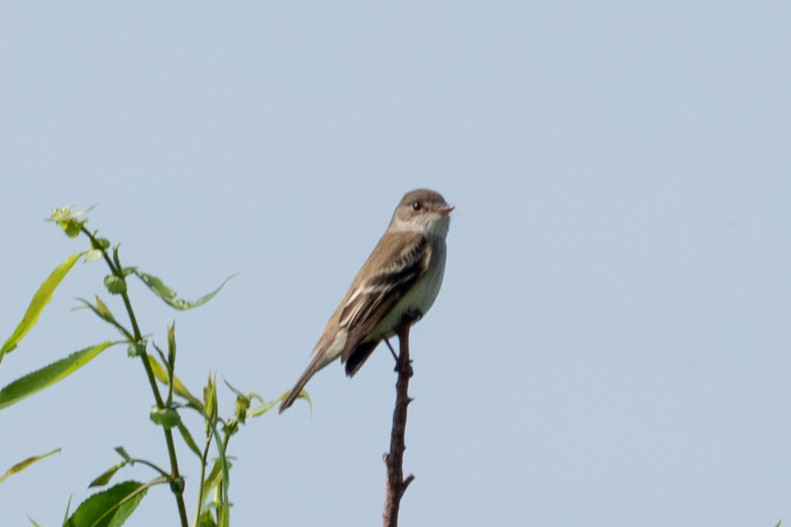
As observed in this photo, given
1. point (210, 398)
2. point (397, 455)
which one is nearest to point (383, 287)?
point (397, 455)

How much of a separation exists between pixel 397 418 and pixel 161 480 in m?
1.33

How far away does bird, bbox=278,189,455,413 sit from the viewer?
7.76 m

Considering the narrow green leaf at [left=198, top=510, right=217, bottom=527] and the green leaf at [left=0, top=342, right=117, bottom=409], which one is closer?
the green leaf at [left=0, top=342, right=117, bottom=409]

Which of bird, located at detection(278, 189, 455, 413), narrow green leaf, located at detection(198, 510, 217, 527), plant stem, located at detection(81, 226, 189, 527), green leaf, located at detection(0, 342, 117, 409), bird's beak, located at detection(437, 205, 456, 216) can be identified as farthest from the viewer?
bird's beak, located at detection(437, 205, 456, 216)

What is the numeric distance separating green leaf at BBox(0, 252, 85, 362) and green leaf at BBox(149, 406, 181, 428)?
0.43 meters

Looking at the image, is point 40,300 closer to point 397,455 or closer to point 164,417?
point 164,417

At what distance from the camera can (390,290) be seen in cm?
821

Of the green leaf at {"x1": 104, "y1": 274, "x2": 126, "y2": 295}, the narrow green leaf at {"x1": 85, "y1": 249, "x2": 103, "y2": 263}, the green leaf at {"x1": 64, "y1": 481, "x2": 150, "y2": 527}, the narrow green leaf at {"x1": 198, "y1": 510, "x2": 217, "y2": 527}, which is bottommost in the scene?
the narrow green leaf at {"x1": 198, "y1": 510, "x2": 217, "y2": 527}

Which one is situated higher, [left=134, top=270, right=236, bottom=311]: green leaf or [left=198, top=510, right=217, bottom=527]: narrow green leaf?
[left=134, top=270, right=236, bottom=311]: green leaf

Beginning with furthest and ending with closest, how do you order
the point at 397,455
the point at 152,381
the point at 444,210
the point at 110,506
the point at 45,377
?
1. the point at 444,210
2. the point at 397,455
3. the point at 110,506
4. the point at 45,377
5. the point at 152,381

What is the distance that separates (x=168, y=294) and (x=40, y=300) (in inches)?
13.4

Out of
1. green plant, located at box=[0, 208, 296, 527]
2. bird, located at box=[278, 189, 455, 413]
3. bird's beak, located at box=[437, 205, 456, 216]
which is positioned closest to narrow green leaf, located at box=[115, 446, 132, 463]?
green plant, located at box=[0, 208, 296, 527]

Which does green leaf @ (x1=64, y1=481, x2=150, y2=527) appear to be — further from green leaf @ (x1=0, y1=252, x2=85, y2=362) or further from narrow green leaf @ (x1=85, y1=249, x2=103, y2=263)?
narrow green leaf @ (x1=85, y1=249, x2=103, y2=263)

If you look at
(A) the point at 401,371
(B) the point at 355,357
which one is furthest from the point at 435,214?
(A) the point at 401,371
